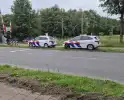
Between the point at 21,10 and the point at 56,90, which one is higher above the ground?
the point at 21,10

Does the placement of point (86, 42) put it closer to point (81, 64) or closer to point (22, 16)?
point (81, 64)

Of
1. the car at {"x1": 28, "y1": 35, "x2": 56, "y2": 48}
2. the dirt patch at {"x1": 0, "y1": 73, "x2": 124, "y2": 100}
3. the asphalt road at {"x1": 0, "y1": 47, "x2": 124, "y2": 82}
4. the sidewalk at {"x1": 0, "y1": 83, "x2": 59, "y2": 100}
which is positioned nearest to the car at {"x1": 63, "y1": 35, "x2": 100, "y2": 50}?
the car at {"x1": 28, "y1": 35, "x2": 56, "y2": 48}

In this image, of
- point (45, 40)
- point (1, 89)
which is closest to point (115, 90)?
point (1, 89)

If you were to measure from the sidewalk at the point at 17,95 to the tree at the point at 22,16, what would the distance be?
71713 mm

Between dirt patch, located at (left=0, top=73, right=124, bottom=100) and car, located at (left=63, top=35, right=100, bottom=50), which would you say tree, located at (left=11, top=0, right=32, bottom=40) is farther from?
dirt patch, located at (left=0, top=73, right=124, bottom=100)

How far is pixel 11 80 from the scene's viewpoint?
9500mm

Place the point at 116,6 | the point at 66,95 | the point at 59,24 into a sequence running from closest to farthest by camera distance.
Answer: the point at 66,95
the point at 116,6
the point at 59,24

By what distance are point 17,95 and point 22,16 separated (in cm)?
7345

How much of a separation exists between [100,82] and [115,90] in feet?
4.14

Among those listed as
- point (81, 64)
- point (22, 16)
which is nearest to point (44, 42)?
point (81, 64)

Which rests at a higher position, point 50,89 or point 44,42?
point 50,89

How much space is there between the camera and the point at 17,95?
7.83 metres

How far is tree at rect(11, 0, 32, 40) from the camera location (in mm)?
79938

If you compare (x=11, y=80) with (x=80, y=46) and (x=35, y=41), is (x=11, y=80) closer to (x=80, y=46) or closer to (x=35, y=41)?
(x=80, y=46)
